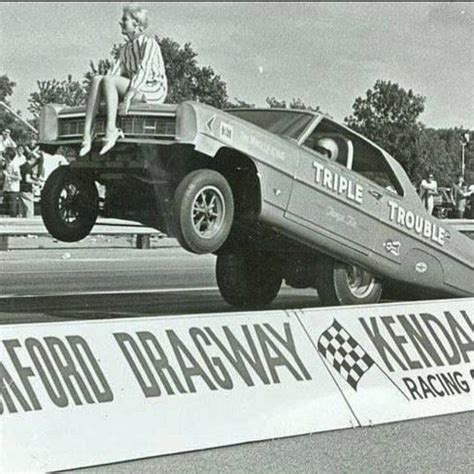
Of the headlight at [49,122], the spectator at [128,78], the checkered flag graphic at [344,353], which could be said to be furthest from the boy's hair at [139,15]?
the checkered flag graphic at [344,353]

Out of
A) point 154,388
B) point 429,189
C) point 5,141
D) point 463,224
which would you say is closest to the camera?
point 5,141

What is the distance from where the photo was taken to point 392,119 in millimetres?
5797

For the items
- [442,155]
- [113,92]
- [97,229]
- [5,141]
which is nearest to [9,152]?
[5,141]

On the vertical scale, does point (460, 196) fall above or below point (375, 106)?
below

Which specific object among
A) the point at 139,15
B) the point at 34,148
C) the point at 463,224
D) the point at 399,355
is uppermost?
the point at 139,15

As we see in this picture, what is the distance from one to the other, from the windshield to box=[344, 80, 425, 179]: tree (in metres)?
0.28

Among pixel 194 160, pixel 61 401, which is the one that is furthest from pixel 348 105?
pixel 61 401

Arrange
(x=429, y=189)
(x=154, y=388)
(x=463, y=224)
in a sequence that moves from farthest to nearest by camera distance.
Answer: (x=463, y=224) → (x=429, y=189) → (x=154, y=388)

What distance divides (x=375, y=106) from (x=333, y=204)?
1.97ft

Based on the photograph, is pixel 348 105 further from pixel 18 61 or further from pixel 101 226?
pixel 18 61

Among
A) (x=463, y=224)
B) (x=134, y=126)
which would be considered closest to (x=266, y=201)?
(x=134, y=126)

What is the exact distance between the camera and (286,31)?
5.25 m

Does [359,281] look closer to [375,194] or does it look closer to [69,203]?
[375,194]

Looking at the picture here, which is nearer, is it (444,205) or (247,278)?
(247,278)
